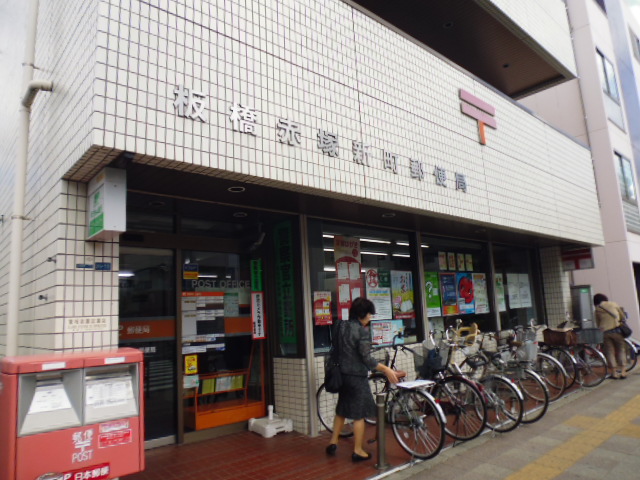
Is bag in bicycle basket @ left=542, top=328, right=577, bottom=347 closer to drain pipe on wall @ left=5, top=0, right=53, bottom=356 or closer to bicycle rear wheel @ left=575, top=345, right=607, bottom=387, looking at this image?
bicycle rear wheel @ left=575, top=345, right=607, bottom=387

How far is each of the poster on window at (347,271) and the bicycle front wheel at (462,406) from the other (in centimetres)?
198

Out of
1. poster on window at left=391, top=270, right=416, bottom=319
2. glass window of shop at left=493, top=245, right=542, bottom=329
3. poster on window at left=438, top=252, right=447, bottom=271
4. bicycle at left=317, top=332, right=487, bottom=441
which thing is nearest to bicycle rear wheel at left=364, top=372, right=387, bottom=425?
bicycle at left=317, top=332, right=487, bottom=441

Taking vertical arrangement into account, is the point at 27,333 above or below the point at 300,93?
below

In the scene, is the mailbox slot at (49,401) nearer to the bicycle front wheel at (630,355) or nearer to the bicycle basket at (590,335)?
the bicycle basket at (590,335)

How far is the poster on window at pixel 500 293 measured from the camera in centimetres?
1074

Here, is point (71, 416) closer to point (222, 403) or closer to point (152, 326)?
point (152, 326)

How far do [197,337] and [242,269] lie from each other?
1.19 metres

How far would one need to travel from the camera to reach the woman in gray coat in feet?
16.4

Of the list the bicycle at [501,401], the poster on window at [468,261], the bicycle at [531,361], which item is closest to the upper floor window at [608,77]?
the poster on window at [468,261]

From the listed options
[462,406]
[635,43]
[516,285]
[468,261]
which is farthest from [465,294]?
[635,43]

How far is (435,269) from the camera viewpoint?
29.7 feet

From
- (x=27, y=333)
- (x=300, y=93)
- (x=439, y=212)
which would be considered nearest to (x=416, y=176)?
(x=439, y=212)

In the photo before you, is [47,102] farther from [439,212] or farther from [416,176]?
[439,212]

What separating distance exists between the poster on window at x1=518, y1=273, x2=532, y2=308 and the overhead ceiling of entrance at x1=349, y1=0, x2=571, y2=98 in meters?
5.02
